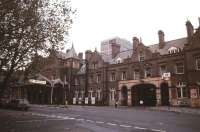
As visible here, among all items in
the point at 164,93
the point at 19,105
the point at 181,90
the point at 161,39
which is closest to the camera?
Result: the point at 19,105

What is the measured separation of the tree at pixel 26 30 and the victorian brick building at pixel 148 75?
17242mm

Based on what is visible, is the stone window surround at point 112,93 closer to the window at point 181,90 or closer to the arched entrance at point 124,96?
the arched entrance at point 124,96

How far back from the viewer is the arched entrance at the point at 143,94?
5122 cm

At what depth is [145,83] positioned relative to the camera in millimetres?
49281

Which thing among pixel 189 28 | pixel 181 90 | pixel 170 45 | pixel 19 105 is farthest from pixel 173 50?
pixel 19 105

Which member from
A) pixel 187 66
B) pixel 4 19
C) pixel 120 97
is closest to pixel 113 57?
pixel 120 97

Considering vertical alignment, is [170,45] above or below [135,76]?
above

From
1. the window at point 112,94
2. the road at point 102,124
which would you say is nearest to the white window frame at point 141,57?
the window at point 112,94

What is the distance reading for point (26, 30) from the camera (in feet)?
79.5

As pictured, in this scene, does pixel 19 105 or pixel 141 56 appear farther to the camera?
pixel 141 56

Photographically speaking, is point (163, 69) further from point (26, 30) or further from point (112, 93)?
point (26, 30)

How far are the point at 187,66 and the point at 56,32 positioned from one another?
24654mm

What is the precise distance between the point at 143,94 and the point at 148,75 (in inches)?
176

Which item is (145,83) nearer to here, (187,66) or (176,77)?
(176,77)
